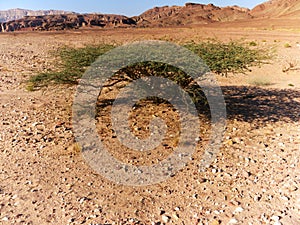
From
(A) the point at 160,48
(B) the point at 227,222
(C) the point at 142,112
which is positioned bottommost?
(B) the point at 227,222

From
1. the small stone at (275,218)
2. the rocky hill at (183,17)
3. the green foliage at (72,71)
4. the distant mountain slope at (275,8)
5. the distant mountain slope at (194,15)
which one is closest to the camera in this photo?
the small stone at (275,218)

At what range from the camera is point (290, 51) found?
54.7ft

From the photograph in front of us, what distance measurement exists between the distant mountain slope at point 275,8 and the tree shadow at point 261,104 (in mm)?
73134

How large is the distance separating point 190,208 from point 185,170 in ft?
2.92

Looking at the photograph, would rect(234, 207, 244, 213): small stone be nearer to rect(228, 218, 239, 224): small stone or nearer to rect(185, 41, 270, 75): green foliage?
rect(228, 218, 239, 224): small stone

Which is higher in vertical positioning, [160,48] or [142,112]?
[160,48]

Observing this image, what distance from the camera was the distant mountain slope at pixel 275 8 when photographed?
76963mm

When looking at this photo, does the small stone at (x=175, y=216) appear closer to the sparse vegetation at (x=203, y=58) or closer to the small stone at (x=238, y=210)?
the small stone at (x=238, y=210)

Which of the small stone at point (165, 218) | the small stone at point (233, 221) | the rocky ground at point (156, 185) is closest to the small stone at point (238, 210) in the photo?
the rocky ground at point (156, 185)

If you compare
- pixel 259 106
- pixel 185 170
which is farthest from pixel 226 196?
pixel 259 106

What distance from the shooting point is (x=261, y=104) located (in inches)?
299

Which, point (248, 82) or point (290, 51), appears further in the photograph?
point (290, 51)

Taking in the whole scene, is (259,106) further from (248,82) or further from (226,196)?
(226,196)

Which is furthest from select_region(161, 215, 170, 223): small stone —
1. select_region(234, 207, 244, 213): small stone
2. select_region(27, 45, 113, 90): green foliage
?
select_region(27, 45, 113, 90): green foliage
